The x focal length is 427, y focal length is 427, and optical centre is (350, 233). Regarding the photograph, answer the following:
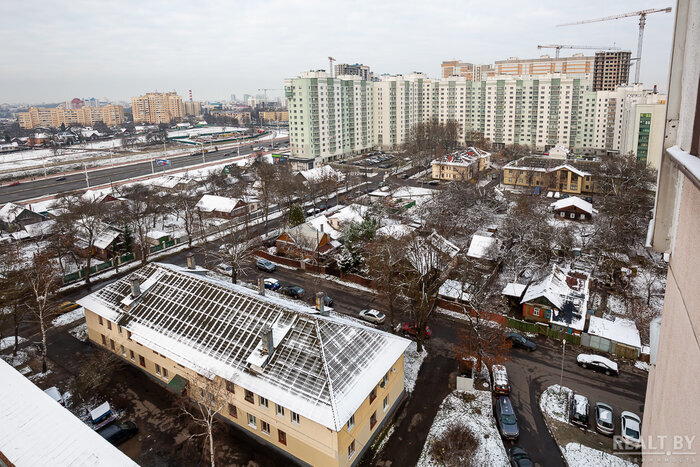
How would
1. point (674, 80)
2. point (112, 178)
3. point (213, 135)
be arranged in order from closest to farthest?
point (674, 80) < point (112, 178) < point (213, 135)

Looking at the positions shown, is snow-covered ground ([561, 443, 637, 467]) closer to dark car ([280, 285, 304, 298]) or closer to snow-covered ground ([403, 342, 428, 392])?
snow-covered ground ([403, 342, 428, 392])

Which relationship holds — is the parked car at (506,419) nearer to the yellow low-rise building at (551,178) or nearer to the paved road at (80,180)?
the yellow low-rise building at (551,178)

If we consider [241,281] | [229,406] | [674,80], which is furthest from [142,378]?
[674,80]

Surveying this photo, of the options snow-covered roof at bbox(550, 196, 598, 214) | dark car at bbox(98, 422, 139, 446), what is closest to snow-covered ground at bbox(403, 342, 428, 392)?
dark car at bbox(98, 422, 139, 446)

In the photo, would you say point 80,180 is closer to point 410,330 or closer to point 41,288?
point 41,288

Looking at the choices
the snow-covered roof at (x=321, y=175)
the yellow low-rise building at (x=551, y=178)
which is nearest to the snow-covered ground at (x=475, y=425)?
the snow-covered roof at (x=321, y=175)

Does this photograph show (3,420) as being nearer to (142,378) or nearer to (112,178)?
(142,378)
